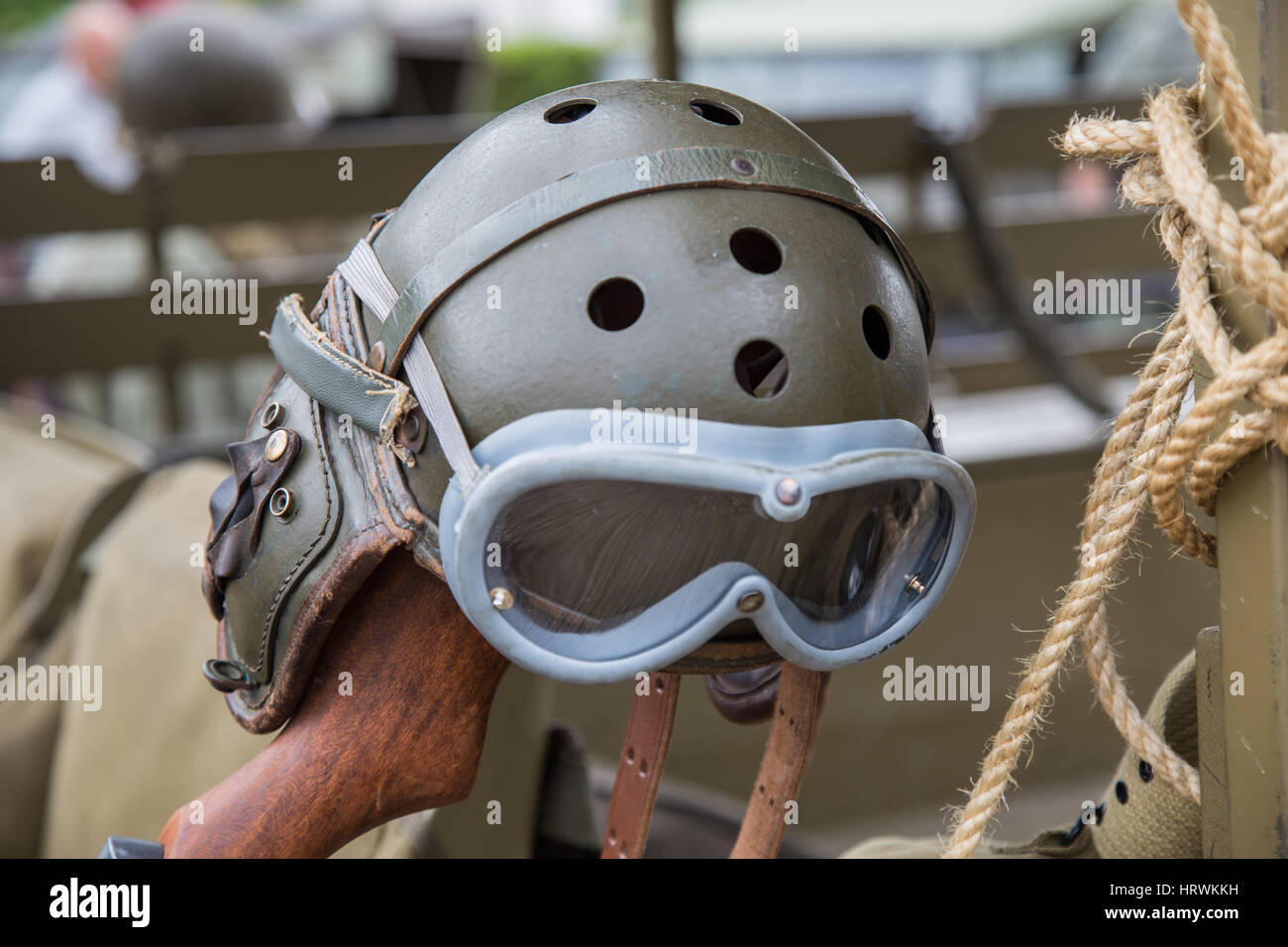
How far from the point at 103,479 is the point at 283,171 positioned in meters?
1.45

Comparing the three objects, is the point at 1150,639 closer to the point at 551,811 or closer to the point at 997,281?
the point at 997,281

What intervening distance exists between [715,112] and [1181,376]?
1.25 feet

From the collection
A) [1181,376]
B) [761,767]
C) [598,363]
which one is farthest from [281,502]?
[1181,376]

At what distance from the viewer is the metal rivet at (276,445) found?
0.88 meters

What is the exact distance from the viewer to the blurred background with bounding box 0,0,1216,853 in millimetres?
2631

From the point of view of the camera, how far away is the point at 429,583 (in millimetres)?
884

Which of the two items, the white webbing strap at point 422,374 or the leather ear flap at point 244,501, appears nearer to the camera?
the white webbing strap at point 422,374

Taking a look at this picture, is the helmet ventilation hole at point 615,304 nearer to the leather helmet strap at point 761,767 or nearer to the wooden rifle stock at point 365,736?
the wooden rifle stock at point 365,736

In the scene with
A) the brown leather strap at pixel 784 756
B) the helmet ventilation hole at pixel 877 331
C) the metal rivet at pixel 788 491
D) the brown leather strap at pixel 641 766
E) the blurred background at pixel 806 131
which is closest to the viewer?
the metal rivet at pixel 788 491

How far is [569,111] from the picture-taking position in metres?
0.87

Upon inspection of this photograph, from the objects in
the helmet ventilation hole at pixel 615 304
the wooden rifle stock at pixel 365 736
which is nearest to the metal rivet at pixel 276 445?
the wooden rifle stock at pixel 365 736

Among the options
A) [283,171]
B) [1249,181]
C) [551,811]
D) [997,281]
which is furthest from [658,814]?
[283,171]

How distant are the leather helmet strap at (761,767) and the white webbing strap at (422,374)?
14.4 inches

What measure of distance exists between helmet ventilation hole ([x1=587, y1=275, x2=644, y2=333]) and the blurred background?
0.39 meters
